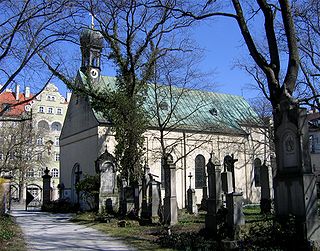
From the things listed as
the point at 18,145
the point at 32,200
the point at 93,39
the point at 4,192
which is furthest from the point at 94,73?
the point at 4,192

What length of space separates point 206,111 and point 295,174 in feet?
89.7

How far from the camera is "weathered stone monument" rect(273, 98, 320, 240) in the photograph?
31.7ft

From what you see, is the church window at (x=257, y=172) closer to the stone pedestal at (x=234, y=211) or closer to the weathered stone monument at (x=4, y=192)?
the weathered stone monument at (x=4, y=192)

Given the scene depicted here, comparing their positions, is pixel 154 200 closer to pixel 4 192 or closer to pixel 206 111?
pixel 4 192

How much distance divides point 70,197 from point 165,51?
1585 centimetres

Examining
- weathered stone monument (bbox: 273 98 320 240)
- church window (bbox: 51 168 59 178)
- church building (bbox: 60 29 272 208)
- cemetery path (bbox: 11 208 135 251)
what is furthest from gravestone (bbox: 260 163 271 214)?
church window (bbox: 51 168 59 178)

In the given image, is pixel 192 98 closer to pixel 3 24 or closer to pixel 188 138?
pixel 188 138

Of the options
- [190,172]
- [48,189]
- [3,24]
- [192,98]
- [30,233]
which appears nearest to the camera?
[3,24]

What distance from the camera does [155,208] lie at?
1738 cm

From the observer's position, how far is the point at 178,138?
31.7 metres

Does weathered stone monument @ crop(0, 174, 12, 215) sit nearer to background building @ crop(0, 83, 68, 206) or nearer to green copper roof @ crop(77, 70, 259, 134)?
background building @ crop(0, 83, 68, 206)

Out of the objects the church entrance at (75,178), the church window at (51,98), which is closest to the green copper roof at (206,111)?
the church entrance at (75,178)

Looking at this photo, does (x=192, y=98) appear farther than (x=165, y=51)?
Yes

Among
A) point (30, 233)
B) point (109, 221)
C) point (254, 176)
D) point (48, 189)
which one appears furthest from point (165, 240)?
point (254, 176)
